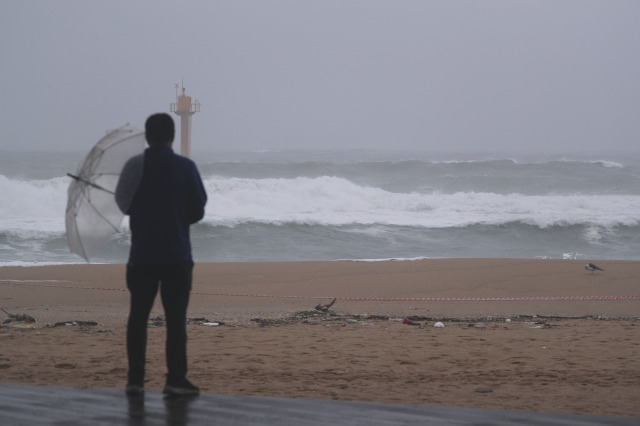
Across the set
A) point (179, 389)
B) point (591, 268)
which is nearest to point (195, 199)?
point (179, 389)

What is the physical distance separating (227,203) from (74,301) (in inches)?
679

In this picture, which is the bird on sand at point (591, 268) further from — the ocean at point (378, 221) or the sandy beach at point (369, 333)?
the ocean at point (378, 221)

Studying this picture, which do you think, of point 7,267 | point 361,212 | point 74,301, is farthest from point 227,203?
point 74,301

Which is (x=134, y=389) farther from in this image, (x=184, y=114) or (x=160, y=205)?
(x=184, y=114)

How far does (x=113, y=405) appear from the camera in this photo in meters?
4.47

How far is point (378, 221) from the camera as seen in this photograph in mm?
24094

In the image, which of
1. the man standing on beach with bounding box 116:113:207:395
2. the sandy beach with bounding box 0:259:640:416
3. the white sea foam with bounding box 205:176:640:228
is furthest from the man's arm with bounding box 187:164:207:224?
the white sea foam with bounding box 205:176:640:228

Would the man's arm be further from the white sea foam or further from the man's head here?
the white sea foam

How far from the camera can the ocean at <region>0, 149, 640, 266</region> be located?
1859cm

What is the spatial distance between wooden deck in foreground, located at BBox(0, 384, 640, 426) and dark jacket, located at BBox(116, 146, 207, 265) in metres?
0.80

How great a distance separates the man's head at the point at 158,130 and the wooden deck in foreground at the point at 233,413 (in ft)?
4.74

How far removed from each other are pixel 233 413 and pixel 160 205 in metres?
1.17

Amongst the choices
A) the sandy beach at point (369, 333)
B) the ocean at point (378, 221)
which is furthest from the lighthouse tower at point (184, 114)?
the sandy beach at point (369, 333)

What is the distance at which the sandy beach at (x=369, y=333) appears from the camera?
5453 mm
